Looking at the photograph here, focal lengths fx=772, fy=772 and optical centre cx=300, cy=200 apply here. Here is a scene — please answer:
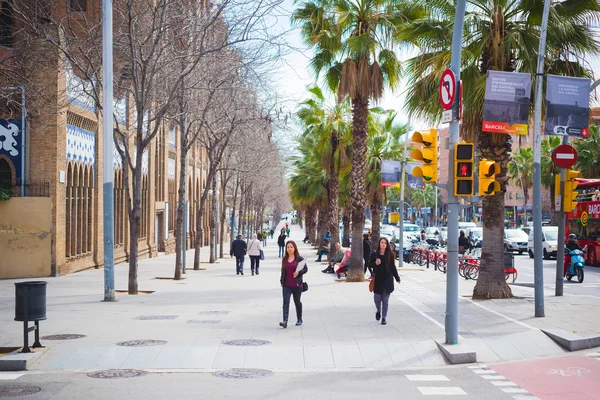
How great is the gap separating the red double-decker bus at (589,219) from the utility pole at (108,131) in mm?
22674

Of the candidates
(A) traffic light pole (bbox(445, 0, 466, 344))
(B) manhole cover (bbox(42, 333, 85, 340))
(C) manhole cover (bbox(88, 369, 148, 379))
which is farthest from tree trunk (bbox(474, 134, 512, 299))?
(C) manhole cover (bbox(88, 369, 148, 379))

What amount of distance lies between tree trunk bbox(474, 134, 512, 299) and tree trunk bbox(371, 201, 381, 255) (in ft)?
70.6

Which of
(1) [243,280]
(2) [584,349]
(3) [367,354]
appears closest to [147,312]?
(3) [367,354]

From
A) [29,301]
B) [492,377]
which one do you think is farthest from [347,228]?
[492,377]

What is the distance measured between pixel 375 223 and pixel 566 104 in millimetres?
26323

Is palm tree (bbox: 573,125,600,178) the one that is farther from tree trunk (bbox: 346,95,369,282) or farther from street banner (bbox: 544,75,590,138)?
street banner (bbox: 544,75,590,138)

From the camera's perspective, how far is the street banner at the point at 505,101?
16.2 meters

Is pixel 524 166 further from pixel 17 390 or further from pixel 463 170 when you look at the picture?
pixel 17 390

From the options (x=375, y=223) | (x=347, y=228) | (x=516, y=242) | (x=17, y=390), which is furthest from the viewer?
(x=347, y=228)

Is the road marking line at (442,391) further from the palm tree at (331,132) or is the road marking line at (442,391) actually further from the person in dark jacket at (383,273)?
the palm tree at (331,132)

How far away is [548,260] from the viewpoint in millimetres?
41656

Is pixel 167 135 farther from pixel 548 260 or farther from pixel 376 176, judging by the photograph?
pixel 548 260

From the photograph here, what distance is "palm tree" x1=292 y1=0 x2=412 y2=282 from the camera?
84.1 ft

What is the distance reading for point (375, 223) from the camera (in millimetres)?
43094
